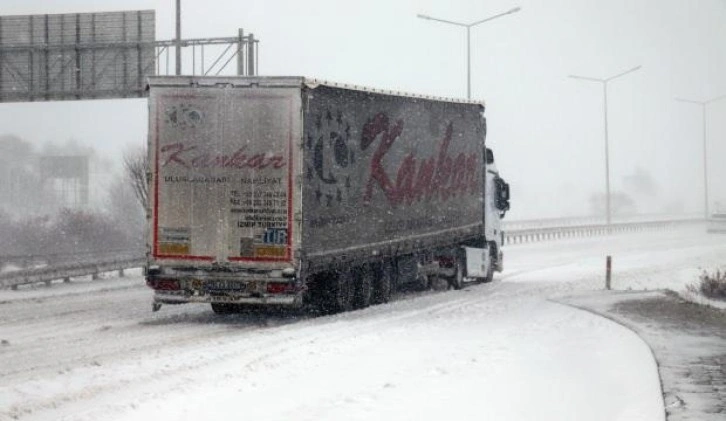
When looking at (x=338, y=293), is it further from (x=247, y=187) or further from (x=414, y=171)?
(x=414, y=171)

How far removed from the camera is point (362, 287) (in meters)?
19.4

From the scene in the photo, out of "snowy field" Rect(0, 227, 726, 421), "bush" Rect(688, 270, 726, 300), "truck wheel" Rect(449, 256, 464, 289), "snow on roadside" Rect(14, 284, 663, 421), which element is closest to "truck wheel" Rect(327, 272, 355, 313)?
"snowy field" Rect(0, 227, 726, 421)

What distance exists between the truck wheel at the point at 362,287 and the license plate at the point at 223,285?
3.58 m

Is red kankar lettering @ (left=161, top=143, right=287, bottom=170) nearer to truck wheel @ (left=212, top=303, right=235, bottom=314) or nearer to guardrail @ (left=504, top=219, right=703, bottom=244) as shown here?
truck wheel @ (left=212, top=303, right=235, bottom=314)

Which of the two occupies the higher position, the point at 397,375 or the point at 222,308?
the point at 222,308

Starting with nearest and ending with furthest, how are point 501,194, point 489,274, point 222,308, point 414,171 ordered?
point 222,308 < point 414,171 < point 489,274 < point 501,194

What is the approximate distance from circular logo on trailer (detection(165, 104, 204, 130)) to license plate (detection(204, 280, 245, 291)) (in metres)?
2.46

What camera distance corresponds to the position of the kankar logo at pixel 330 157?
54.1ft

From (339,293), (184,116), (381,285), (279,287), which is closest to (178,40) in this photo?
(381,285)

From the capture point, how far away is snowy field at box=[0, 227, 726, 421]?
9.37 metres

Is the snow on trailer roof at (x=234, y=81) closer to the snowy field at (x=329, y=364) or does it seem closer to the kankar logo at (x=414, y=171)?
the kankar logo at (x=414, y=171)

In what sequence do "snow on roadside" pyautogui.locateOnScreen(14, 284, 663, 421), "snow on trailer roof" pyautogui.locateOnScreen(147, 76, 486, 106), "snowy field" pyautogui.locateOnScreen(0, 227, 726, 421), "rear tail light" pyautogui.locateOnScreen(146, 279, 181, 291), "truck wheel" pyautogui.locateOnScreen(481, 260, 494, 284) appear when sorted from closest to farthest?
"snow on roadside" pyautogui.locateOnScreen(14, 284, 663, 421)
"snowy field" pyautogui.locateOnScreen(0, 227, 726, 421)
"snow on trailer roof" pyautogui.locateOnScreen(147, 76, 486, 106)
"rear tail light" pyautogui.locateOnScreen(146, 279, 181, 291)
"truck wheel" pyautogui.locateOnScreen(481, 260, 494, 284)

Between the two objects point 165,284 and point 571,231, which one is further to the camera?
point 571,231

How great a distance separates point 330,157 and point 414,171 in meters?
4.04
